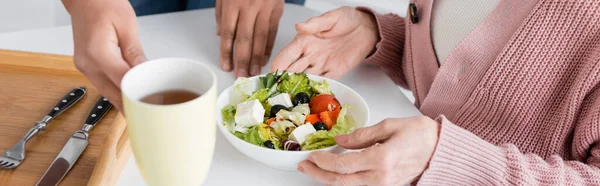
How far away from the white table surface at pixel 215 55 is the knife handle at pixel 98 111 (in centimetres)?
9

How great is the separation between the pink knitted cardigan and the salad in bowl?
161 millimetres

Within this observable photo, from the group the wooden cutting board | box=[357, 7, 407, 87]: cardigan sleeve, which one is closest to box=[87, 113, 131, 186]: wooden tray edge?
the wooden cutting board

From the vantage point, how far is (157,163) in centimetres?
59

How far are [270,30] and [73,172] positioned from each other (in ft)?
1.66

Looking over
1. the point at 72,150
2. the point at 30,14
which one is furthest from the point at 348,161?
the point at 30,14

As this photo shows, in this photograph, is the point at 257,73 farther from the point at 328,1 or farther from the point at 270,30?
the point at 328,1

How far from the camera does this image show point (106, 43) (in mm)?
737

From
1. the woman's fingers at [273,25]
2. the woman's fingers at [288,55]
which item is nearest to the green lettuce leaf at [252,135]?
the woman's fingers at [288,55]

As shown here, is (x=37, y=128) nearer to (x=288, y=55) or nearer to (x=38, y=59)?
(x=38, y=59)

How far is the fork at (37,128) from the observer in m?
0.83

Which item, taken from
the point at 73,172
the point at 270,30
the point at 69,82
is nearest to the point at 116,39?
the point at 73,172

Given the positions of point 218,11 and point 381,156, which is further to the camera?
point 218,11

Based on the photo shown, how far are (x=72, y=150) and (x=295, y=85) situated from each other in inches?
13.6

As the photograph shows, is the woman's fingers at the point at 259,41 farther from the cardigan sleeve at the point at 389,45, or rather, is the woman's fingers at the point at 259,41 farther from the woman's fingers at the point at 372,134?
the woman's fingers at the point at 372,134
